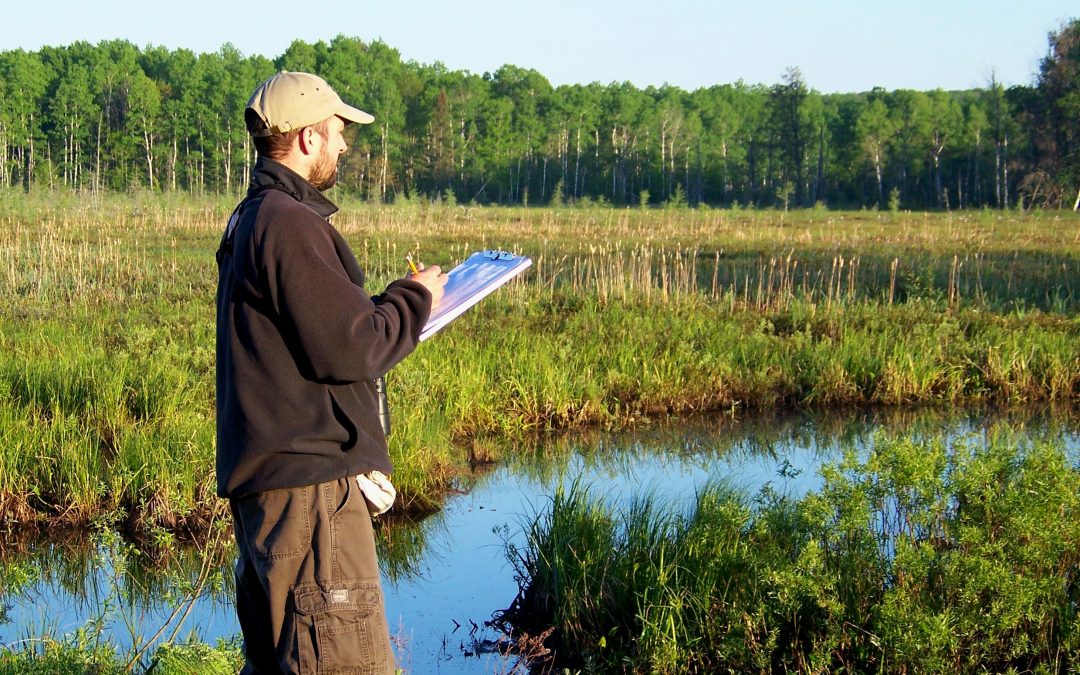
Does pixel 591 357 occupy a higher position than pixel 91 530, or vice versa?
pixel 591 357

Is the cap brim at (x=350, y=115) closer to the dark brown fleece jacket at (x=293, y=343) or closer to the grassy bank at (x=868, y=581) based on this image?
the dark brown fleece jacket at (x=293, y=343)

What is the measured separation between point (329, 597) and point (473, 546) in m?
4.36

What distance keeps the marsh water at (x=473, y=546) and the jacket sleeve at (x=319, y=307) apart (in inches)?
→ 68.8

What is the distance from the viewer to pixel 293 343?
238 cm

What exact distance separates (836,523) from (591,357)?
5808 millimetres

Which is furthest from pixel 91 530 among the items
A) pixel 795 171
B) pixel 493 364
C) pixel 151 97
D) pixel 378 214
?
pixel 795 171

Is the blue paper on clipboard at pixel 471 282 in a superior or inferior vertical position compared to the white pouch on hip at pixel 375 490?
superior

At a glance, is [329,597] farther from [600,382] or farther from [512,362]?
[600,382]

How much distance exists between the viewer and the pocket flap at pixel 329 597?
238 centimetres

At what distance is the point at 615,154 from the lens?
7838 centimetres

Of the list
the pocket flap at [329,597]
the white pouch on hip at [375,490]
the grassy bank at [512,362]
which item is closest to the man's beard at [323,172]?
the white pouch on hip at [375,490]

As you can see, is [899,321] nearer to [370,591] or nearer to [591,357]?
[591,357]

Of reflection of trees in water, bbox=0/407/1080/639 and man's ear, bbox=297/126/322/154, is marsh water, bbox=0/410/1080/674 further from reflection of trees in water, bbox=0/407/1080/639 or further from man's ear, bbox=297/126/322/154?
man's ear, bbox=297/126/322/154

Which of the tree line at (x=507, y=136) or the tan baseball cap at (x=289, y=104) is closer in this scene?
the tan baseball cap at (x=289, y=104)
